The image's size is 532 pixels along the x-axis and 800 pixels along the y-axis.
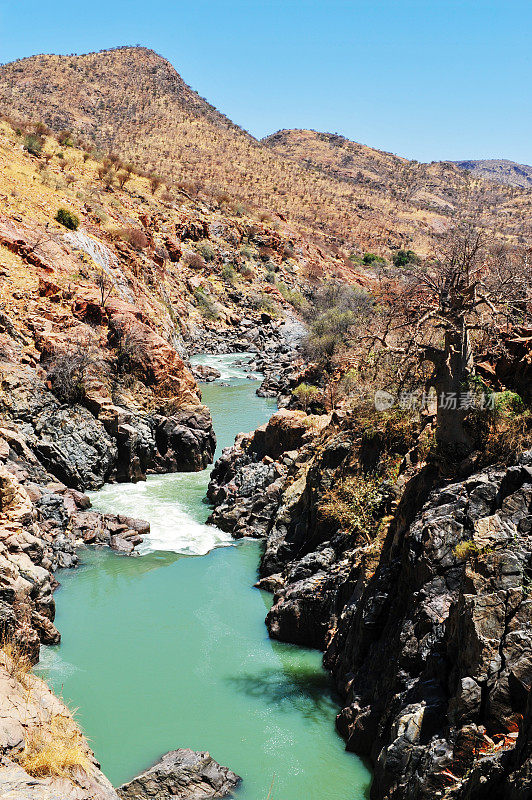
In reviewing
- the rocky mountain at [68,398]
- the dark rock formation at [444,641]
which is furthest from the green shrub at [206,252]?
the dark rock formation at [444,641]

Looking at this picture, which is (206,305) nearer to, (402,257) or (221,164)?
(402,257)

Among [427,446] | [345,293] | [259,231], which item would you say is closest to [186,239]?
[259,231]

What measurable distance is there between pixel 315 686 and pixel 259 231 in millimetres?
51810

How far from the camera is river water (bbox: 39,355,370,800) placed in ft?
27.8

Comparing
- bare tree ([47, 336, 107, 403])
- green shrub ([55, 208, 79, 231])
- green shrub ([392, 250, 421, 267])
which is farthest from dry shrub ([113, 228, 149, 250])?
green shrub ([392, 250, 421, 267])

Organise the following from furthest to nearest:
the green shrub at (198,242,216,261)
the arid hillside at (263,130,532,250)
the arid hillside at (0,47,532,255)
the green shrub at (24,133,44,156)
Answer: the arid hillside at (263,130,532,250), the arid hillside at (0,47,532,255), the green shrub at (198,242,216,261), the green shrub at (24,133,44,156)

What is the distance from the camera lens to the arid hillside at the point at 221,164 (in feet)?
224

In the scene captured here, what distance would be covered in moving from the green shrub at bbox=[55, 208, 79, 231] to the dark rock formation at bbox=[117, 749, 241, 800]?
22958 mm

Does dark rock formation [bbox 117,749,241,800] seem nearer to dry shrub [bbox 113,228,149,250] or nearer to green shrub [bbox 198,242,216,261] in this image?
dry shrub [bbox 113,228,149,250]

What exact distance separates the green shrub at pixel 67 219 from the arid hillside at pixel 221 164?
31386 millimetres

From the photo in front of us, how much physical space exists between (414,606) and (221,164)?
72.8 metres

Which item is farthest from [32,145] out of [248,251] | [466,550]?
[466,550]

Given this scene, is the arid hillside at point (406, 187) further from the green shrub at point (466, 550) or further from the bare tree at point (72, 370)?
the green shrub at point (466, 550)

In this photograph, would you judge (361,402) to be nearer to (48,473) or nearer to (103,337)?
(48,473)
